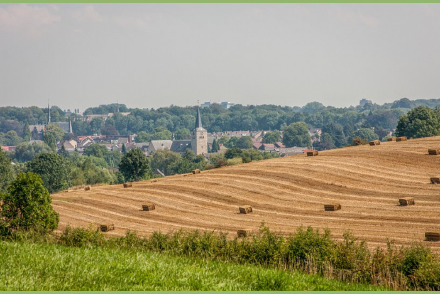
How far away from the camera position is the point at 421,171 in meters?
41.6

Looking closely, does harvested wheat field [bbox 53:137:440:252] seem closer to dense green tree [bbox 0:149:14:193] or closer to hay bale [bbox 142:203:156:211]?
hay bale [bbox 142:203:156:211]

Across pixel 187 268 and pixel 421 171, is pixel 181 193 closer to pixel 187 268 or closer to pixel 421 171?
pixel 421 171

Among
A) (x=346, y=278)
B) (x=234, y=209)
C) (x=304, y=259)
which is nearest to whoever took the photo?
(x=346, y=278)

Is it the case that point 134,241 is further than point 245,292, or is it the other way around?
point 134,241

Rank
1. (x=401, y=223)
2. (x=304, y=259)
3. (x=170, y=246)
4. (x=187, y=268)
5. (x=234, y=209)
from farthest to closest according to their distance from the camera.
→ (x=234, y=209) < (x=401, y=223) < (x=170, y=246) < (x=304, y=259) < (x=187, y=268)

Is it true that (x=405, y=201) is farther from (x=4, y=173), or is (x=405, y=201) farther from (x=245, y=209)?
(x=4, y=173)

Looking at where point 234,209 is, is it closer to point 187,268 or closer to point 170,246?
point 170,246

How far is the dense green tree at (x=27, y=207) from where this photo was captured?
2741cm

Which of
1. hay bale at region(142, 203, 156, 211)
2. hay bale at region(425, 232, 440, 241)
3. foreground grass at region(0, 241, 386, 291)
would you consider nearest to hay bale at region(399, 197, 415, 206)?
hay bale at region(425, 232, 440, 241)

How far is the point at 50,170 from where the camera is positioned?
11038 cm

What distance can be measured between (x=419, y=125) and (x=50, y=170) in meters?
59.3

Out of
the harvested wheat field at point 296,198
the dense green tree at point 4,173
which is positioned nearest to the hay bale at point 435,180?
the harvested wheat field at point 296,198

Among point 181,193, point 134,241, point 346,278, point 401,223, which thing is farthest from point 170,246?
point 181,193

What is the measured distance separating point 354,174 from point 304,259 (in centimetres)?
2165
